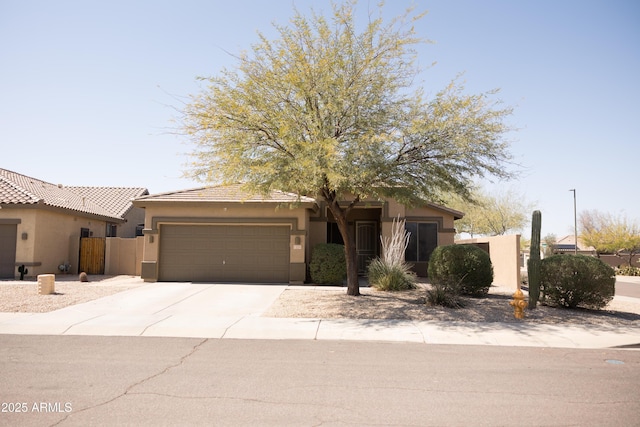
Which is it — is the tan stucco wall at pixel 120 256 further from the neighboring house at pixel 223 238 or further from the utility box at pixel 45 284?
the utility box at pixel 45 284

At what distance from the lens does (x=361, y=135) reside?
1184 centimetres

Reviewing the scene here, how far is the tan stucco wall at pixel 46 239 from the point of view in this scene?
18953 mm

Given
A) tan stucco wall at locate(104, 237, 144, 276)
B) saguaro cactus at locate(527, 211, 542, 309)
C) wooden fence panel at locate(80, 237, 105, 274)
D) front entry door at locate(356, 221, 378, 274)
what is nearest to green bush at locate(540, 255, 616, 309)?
saguaro cactus at locate(527, 211, 542, 309)

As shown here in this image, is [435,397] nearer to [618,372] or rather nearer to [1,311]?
[618,372]

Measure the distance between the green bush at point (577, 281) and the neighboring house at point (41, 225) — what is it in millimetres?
17134

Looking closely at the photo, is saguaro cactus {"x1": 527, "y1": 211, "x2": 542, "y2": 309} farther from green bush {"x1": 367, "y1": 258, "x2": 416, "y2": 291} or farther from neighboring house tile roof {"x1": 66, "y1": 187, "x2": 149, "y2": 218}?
neighboring house tile roof {"x1": 66, "y1": 187, "x2": 149, "y2": 218}

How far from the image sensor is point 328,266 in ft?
57.3

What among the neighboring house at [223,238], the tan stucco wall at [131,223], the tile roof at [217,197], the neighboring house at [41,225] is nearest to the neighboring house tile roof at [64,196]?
the neighboring house at [41,225]

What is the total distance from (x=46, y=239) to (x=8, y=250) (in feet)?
4.60

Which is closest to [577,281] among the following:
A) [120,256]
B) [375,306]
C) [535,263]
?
[535,263]

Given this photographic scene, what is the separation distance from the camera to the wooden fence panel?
21828 millimetres

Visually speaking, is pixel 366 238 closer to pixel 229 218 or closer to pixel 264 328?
pixel 229 218

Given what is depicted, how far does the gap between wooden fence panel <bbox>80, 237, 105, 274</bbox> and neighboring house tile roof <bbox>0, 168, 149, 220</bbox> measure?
1.60 meters

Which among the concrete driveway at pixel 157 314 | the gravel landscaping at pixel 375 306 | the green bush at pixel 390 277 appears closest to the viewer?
the concrete driveway at pixel 157 314
